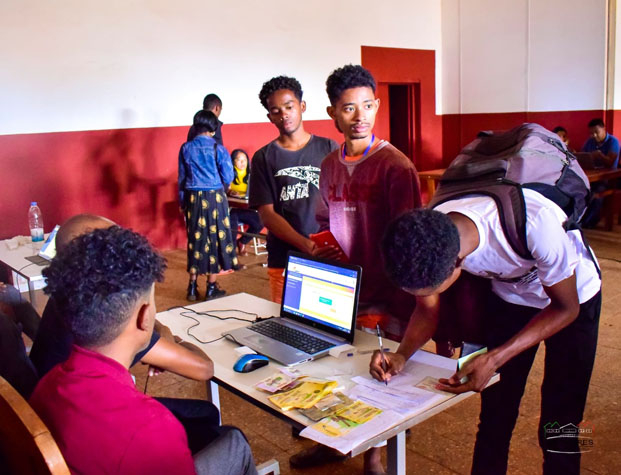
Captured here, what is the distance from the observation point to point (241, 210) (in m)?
6.46

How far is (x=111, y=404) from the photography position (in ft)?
3.96

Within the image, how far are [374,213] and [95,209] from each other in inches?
188

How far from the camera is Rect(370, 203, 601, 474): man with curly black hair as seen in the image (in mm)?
1547

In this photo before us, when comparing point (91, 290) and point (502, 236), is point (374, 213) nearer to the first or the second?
point (502, 236)

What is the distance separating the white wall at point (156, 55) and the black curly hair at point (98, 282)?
5.10 metres

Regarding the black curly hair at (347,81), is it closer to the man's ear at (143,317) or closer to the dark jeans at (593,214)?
the man's ear at (143,317)

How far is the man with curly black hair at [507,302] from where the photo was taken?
60.9 inches

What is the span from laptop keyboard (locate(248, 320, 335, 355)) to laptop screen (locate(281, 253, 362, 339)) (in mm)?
71

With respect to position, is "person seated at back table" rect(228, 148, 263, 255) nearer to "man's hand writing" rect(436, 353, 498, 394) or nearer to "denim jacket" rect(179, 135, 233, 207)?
"denim jacket" rect(179, 135, 233, 207)

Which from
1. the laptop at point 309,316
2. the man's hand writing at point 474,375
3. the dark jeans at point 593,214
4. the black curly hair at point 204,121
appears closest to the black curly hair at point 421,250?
the man's hand writing at point 474,375

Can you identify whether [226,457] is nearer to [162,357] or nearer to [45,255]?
[162,357]

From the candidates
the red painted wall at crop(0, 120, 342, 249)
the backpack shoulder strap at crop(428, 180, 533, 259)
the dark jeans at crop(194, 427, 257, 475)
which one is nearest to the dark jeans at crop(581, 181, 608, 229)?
the red painted wall at crop(0, 120, 342, 249)

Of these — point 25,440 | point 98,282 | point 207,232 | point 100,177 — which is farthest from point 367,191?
point 100,177

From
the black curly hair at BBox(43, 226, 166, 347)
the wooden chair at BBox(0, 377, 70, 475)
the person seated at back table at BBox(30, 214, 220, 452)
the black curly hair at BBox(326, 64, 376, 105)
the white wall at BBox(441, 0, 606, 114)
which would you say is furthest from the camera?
the white wall at BBox(441, 0, 606, 114)
